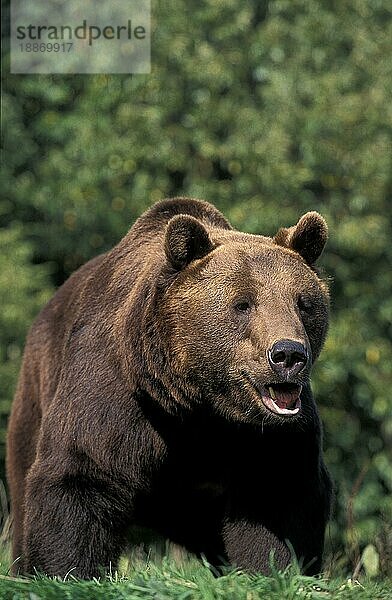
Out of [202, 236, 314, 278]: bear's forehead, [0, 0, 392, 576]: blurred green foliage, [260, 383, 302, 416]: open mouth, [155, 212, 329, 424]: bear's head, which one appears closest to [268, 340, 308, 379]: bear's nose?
[155, 212, 329, 424]: bear's head

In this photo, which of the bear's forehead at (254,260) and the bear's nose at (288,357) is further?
the bear's forehead at (254,260)

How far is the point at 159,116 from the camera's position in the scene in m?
16.6

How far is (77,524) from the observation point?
19.3 feet

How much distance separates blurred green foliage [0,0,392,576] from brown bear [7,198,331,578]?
28.9 feet

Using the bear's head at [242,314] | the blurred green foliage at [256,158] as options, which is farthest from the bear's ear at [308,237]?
the blurred green foliage at [256,158]

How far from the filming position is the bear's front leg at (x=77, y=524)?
590cm

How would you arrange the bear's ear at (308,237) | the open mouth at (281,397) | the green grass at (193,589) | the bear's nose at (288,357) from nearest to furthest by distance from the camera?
the green grass at (193,589)
the bear's nose at (288,357)
the open mouth at (281,397)
the bear's ear at (308,237)

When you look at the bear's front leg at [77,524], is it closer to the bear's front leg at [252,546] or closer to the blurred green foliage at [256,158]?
the bear's front leg at [252,546]

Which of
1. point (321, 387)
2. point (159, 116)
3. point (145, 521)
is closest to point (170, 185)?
point (159, 116)

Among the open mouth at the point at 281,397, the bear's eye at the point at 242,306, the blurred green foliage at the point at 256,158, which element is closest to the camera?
the open mouth at the point at 281,397

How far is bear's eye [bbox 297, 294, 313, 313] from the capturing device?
5.60m

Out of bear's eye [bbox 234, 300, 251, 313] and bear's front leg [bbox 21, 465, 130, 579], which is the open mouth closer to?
bear's eye [bbox 234, 300, 251, 313]

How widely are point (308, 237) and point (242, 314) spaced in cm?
59

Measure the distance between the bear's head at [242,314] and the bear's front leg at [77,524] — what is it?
2.22 ft
